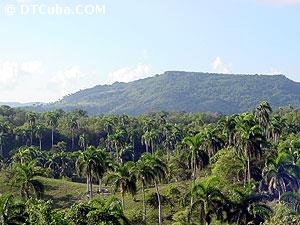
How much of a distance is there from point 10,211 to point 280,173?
42956mm

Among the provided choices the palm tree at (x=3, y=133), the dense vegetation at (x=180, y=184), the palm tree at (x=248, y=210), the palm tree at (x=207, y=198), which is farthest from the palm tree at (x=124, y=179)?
the palm tree at (x=3, y=133)

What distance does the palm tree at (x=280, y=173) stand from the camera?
70812 mm

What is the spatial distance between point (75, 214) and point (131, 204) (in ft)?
154

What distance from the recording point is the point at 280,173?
234 feet

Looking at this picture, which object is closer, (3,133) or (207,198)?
(207,198)

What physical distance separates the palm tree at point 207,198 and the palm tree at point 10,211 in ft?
61.9

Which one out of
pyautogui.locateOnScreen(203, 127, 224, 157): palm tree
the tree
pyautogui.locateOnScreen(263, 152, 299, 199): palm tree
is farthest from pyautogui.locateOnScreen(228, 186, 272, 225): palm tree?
pyautogui.locateOnScreen(203, 127, 224, 157): palm tree

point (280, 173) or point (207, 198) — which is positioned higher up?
point (280, 173)

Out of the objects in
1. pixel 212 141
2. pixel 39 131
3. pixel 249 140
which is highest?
pixel 39 131

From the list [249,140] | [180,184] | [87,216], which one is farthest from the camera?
[180,184]

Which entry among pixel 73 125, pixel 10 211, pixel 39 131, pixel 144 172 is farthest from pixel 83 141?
pixel 10 211

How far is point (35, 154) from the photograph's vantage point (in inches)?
4545

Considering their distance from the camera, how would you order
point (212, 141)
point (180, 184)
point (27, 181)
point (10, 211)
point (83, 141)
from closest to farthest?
point (10, 211), point (27, 181), point (212, 141), point (180, 184), point (83, 141)

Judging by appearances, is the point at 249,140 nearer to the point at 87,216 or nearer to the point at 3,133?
the point at 87,216
